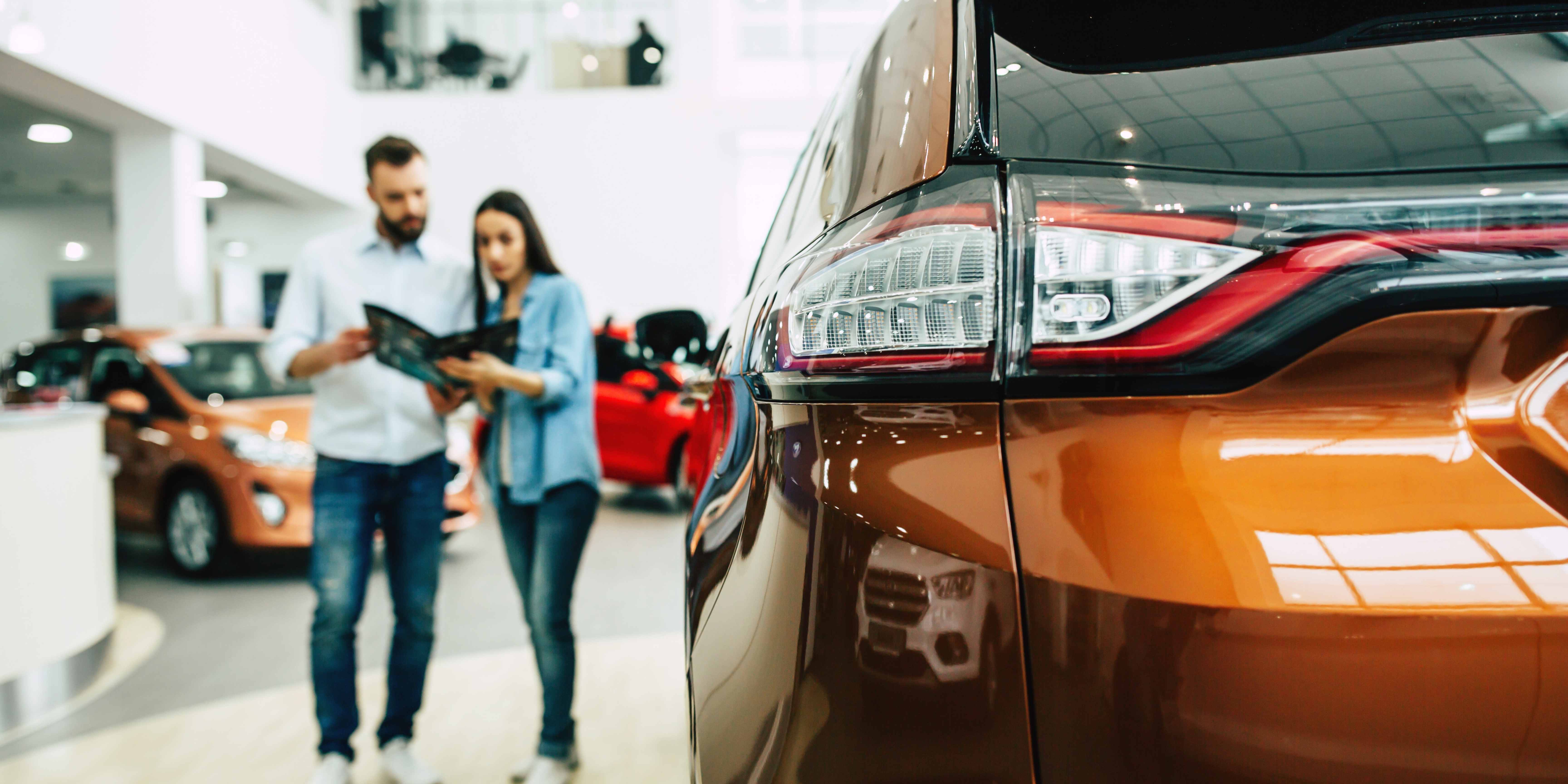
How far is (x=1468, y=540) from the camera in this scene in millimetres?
619

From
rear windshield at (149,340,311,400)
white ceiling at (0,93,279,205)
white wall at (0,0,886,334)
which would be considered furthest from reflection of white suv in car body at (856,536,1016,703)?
white wall at (0,0,886,334)

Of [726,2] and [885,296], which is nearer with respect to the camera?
[885,296]

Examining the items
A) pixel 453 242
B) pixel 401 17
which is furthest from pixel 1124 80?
pixel 401 17

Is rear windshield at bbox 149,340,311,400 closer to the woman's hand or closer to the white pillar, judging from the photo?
the white pillar

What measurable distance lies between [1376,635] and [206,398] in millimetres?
5701

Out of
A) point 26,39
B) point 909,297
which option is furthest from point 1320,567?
point 26,39

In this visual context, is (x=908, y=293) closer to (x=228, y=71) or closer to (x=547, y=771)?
(x=547, y=771)

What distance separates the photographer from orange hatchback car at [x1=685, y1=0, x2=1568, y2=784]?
615 mm

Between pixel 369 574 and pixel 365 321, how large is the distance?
629 mm

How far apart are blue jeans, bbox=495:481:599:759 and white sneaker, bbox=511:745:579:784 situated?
0.05ft

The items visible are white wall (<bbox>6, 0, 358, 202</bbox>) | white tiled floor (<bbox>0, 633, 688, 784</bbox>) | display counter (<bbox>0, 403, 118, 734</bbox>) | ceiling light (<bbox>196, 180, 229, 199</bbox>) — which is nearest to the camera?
white tiled floor (<bbox>0, 633, 688, 784</bbox>)

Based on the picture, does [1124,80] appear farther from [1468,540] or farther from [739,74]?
[739,74]

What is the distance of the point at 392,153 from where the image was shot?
2287 millimetres

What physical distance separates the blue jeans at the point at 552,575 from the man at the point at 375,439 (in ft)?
0.76
